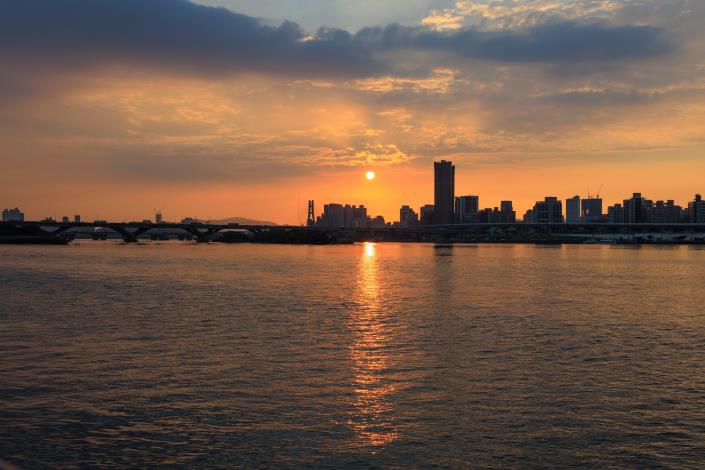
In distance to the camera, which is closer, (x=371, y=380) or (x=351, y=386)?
(x=351, y=386)

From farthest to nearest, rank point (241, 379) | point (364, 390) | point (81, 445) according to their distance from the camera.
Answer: point (241, 379), point (364, 390), point (81, 445)

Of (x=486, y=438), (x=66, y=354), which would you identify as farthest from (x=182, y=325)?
(x=486, y=438)

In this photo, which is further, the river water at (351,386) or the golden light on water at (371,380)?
the golden light on water at (371,380)

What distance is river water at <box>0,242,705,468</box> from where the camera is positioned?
1628 cm

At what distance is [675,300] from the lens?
181ft

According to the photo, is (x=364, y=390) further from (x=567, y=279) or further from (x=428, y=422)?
(x=567, y=279)

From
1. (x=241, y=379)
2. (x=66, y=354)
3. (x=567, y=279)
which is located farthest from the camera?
(x=567, y=279)

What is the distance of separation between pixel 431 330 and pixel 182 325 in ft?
47.9

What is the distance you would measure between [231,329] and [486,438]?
2188cm

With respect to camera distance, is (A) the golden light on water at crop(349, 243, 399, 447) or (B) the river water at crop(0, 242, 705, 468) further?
(A) the golden light on water at crop(349, 243, 399, 447)

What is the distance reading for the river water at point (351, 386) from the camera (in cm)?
1628

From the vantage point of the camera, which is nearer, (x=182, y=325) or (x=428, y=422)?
(x=428, y=422)

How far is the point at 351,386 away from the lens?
74.8 feet

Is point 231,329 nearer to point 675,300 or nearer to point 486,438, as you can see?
point 486,438
